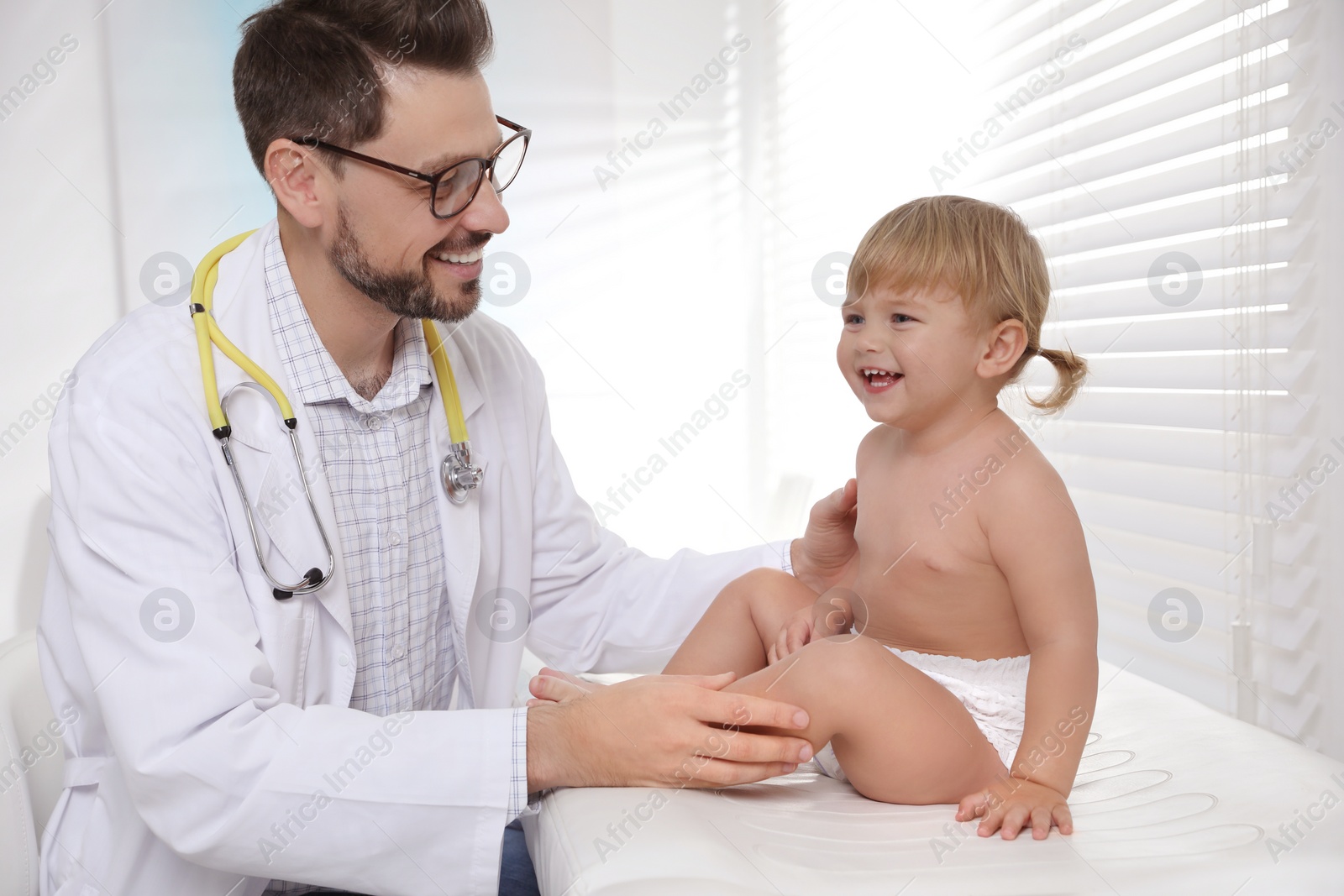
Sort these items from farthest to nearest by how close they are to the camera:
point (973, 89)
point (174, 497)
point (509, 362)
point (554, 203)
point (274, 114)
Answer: point (554, 203)
point (973, 89)
point (509, 362)
point (274, 114)
point (174, 497)

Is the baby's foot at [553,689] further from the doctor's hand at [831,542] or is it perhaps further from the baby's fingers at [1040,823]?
the baby's fingers at [1040,823]

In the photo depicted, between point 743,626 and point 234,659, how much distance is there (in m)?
0.63

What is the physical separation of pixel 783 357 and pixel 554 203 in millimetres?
1071

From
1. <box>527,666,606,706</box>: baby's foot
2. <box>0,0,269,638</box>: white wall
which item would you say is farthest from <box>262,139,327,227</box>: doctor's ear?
<box>0,0,269,638</box>: white wall

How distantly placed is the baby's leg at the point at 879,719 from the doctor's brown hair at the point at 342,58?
0.94 meters

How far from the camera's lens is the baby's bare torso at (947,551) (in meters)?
1.21

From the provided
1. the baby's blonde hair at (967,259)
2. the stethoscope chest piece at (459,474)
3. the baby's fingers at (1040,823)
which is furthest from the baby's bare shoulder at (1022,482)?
the stethoscope chest piece at (459,474)

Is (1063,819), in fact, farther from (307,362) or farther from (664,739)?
(307,362)

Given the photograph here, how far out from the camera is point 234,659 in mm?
1108

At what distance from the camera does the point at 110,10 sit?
10.5 feet

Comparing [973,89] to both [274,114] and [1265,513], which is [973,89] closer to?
[1265,513]

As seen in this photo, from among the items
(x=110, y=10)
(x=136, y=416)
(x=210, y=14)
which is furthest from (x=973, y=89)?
(x=110, y=10)

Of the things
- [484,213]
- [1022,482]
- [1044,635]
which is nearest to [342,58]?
[484,213]

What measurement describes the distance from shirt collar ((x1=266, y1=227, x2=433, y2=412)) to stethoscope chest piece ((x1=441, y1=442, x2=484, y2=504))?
11cm
